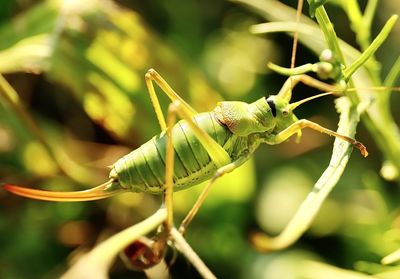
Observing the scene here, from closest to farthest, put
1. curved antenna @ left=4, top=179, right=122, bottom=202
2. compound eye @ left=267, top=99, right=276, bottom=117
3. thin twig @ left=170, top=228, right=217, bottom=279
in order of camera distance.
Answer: thin twig @ left=170, top=228, right=217, bottom=279 < curved antenna @ left=4, top=179, right=122, bottom=202 < compound eye @ left=267, top=99, right=276, bottom=117

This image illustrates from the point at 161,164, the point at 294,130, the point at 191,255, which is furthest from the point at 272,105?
the point at 191,255

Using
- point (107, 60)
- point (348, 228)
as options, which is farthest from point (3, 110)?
point (348, 228)

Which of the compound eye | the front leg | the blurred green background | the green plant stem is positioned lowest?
the blurred green background

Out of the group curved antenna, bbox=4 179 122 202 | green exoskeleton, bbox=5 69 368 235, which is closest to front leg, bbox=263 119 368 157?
green exoskeleton, bbox=5 69 368 235

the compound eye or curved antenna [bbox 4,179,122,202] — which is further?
the compound eye

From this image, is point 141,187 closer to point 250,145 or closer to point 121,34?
point 250,145

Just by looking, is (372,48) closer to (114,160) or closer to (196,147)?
(196,147)

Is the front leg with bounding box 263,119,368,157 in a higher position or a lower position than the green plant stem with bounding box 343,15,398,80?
lower

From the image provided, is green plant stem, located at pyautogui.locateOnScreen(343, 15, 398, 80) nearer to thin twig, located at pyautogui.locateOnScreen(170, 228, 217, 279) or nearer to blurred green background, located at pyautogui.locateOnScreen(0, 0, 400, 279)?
thin twig, located at pyautogui.locateOnScreen(170, 228, 217, 279)
